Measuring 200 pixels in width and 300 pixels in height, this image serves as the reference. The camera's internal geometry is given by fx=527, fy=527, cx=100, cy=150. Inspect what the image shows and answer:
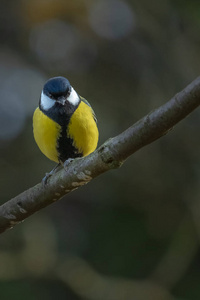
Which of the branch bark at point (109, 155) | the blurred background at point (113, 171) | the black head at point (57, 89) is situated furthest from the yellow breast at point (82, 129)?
the blurred background at point (113, 171)

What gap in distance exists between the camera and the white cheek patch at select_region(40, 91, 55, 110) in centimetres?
297

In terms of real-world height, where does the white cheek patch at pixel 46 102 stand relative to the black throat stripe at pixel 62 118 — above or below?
above

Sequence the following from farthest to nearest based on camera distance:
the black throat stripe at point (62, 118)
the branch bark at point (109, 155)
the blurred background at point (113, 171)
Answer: the blurred background at point (113, 171) < the black throat stripe at point (62, 118) < the branch bark at point (109, 155)

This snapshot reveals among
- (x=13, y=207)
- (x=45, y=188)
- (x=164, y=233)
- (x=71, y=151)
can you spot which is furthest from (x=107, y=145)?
(x=164, y=233)

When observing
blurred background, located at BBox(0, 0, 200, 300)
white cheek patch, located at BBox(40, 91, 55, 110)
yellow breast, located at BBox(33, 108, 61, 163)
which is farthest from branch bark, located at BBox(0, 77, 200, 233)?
blurred background, located at BBox(0, 0, 200, 300)

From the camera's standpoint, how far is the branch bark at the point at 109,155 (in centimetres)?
164

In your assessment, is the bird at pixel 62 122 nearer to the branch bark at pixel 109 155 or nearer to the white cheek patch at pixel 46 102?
the white cheek patch at pixel 46 102

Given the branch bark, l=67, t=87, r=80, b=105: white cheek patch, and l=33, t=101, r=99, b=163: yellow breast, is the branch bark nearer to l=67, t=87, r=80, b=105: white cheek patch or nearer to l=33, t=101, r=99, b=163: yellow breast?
l=33, t=101, r=99, b=163: yellow breast

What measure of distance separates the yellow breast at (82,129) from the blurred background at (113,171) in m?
1.51

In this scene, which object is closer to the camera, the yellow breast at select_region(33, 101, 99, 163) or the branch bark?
the branch bark

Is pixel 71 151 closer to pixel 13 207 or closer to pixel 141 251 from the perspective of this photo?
pixel 13 207

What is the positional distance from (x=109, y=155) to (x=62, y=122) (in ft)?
3.45

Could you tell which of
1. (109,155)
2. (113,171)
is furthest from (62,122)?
(113,171)

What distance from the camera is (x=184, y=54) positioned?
4.98 meters
